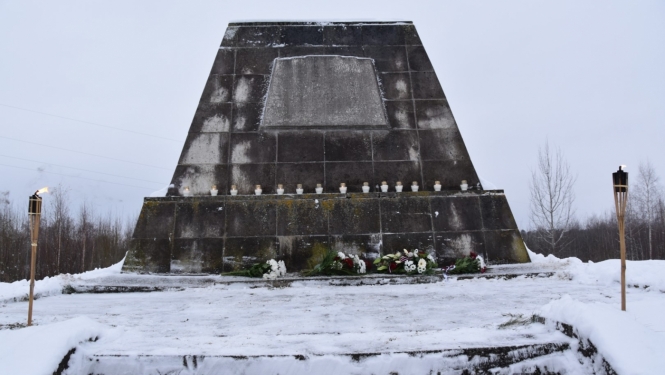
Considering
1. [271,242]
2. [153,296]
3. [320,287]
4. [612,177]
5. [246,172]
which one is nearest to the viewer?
[612,177]

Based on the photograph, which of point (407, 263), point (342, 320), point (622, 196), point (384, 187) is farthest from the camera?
point (384, 187)

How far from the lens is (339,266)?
27.1ft

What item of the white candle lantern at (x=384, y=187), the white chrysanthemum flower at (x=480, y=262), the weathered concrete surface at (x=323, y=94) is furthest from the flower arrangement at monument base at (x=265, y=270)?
the white chrysanthemum flower at (x=480, y=262)

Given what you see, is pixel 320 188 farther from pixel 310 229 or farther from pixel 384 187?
pixel 384 187

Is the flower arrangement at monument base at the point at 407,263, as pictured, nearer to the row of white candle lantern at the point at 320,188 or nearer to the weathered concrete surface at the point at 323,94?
the row of white candle lantern at the point at 320,188

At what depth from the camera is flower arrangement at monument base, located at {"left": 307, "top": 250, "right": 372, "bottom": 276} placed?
27.2 ft

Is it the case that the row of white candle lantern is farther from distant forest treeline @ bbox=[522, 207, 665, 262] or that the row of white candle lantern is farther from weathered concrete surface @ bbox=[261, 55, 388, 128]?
distant forest treeline @ bbox=[522, 207, 665, 262]

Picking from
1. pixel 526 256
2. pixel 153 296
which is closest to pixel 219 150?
pixel 153 296

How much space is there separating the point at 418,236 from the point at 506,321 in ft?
14.8

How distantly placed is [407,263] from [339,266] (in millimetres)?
1131

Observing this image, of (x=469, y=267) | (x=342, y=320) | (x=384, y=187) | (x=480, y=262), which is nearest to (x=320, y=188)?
(x=384, y=187)

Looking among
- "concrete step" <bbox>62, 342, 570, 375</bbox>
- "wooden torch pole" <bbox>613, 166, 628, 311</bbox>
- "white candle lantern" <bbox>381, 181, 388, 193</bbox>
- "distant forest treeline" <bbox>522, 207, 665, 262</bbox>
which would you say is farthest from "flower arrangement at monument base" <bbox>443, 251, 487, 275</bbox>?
"distant forest treeline" <bbox>522, 207, 665, 262</bbox>

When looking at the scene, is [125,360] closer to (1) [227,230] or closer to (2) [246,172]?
(1) [227,230]

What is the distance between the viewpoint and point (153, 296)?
7039 millimetres
